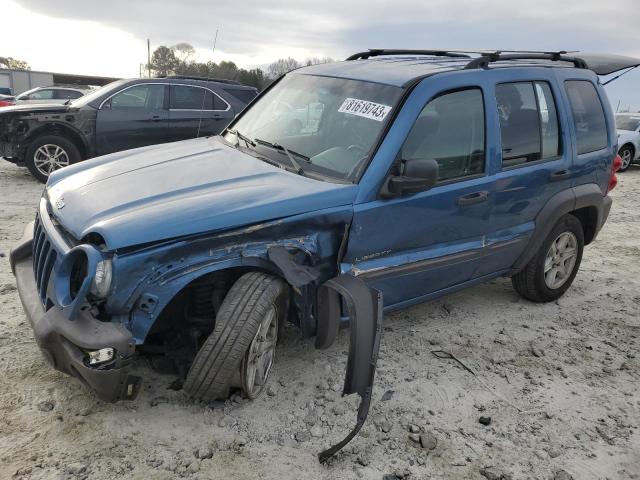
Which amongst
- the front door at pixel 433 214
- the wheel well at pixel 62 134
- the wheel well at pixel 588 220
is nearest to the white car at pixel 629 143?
the wheel well at pixel 588 220

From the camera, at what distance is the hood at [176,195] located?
2531mm

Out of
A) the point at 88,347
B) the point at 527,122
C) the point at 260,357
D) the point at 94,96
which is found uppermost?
the point at 527,122

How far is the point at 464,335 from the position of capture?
403 cm

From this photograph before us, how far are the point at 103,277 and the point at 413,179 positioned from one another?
1.65 meters

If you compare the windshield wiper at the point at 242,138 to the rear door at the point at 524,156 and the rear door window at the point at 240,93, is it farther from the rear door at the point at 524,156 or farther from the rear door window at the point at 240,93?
the rear door window at the point at 240,93

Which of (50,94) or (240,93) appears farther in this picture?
(50,94)

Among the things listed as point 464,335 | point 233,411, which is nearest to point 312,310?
point 233,411

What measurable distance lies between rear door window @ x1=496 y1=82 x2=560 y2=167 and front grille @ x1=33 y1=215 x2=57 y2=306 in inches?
110

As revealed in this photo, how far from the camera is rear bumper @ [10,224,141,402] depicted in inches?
93.2

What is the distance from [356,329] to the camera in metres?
2.66

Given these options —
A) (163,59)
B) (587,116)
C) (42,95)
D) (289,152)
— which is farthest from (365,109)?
(163,59)

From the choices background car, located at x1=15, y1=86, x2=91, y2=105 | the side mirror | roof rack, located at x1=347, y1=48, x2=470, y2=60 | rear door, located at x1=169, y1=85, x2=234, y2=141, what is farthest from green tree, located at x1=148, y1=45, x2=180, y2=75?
the side mirror

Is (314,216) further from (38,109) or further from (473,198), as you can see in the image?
(38,109)

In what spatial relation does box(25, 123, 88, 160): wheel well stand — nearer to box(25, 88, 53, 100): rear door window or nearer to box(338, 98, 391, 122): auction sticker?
box(338, 98, 391, 122): auction sticker
